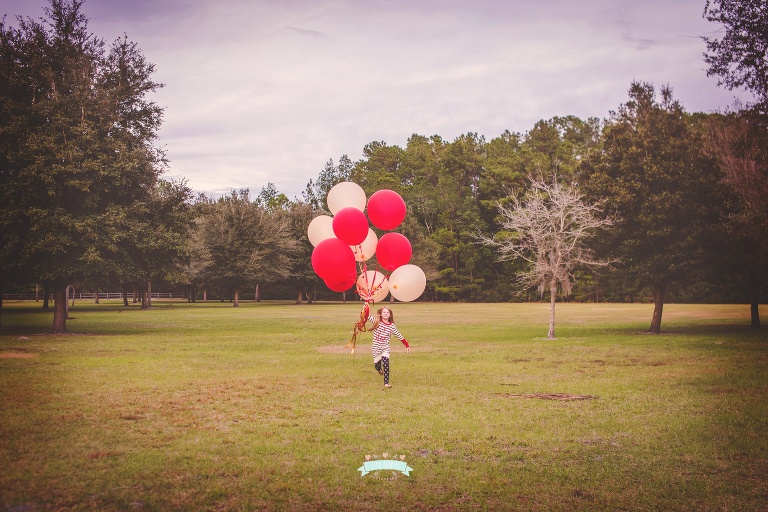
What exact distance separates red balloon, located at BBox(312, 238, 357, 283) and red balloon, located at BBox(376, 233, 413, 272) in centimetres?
108

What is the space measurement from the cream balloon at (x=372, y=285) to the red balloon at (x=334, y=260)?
94cm

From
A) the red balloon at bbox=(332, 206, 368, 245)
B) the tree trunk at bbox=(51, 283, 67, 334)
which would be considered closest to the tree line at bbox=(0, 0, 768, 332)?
the tree trunk at bbox=(51, 283, 67, 334)

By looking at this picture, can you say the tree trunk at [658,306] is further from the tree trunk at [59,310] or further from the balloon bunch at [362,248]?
the tree trunk at [59,310]

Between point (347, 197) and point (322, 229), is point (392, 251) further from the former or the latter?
point (322, 229)

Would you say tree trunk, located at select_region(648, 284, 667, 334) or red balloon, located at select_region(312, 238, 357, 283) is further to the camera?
tree trunk, located at select_region(648, 284, 667, 334)

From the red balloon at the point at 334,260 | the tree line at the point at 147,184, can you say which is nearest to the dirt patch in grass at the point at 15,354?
the tree line at the point at 147,184

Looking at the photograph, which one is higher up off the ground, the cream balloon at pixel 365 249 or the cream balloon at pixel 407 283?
the cream balloon at pixel 365 249

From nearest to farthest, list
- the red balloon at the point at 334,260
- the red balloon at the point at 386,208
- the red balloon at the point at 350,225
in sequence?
1. the red balloon at the point at 350,225
2. the red balloon at the point at 334,260
3. the red balloon at the point at 386,208

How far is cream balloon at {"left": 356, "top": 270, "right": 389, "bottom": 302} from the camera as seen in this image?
13.6m

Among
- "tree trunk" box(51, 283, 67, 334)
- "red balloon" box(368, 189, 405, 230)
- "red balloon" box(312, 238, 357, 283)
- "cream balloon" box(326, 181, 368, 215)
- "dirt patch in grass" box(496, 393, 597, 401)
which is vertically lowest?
"dirt patch in grass" box(496, 393, 597, 401)

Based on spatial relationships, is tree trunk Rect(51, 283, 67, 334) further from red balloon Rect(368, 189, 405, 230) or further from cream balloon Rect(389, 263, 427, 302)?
red balloon Rect(368, 189, 405, 230)

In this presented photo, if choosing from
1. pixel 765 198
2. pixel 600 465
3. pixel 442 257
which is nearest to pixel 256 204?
pixel 442 257

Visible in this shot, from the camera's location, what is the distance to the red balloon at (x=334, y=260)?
12.5 meters

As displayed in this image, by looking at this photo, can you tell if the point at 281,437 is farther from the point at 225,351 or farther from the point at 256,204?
the point at 256,204
